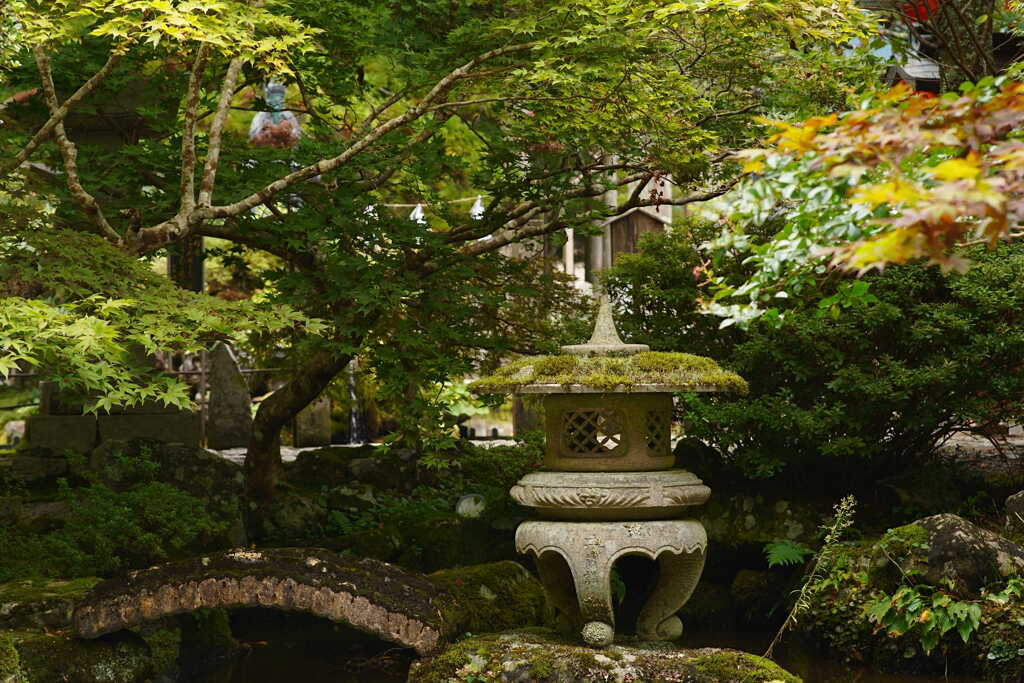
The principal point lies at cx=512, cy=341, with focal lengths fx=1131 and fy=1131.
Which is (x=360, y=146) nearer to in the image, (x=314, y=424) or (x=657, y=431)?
(x=657, y=431)

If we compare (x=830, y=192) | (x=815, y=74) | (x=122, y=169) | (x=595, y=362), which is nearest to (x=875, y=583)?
(x=595, y=362)

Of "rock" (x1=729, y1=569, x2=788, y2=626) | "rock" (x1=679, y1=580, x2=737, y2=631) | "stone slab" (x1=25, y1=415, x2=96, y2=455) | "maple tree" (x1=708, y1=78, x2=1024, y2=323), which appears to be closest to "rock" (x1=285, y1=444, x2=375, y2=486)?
"stone slab" (x1=25, y1=415, x2=96, y2=455)

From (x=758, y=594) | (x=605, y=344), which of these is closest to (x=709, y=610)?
(x=758, y=594)

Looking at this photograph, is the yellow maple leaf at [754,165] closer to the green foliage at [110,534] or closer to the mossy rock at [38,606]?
the mossy rock at [38,606]

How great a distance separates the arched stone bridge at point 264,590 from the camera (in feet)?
24.1

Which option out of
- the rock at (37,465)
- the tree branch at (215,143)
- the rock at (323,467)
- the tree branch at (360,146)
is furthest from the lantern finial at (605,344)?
the rock at (37,465)

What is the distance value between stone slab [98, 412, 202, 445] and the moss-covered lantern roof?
5573mm

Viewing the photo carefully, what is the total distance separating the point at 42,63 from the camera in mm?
8031

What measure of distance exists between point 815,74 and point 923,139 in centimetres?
820

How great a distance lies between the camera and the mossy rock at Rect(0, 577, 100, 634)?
25.2 ft

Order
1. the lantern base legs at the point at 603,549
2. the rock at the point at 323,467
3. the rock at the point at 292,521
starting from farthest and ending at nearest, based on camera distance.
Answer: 1. the rock at the point at 323,467
2. the rock at the point at 292,521
3. the lantern base legs at the point at 603,549

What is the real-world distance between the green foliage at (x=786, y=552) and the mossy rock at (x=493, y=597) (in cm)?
211

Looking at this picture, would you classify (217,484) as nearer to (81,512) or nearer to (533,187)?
Answer: (81,512)

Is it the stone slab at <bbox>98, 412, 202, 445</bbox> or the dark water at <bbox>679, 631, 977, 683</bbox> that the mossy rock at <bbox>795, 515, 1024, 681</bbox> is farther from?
the stone slab at <bbox>98, 412, 202, 445</bbox>
